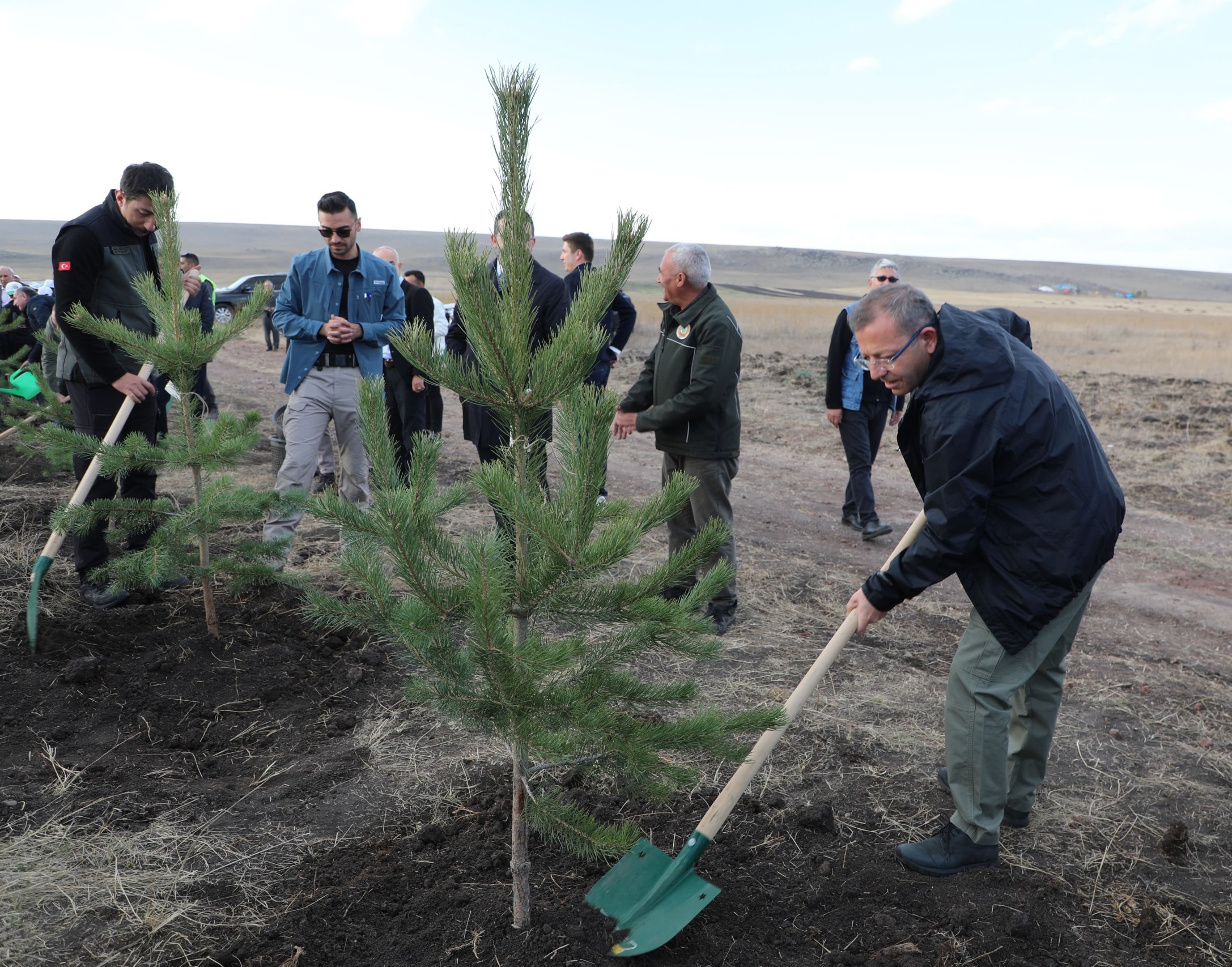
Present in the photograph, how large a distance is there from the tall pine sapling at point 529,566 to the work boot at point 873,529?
16.0 feet

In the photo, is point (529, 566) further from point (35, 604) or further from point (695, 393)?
point (35, 604)

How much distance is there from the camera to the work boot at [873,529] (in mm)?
6793

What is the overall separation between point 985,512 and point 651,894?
1.50 m

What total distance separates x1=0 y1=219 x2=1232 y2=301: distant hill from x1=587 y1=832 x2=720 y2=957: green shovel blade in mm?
95560

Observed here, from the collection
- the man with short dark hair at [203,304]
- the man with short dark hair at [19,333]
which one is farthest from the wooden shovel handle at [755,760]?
the man with short dark hair at [19,333]

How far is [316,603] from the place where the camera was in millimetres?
2143

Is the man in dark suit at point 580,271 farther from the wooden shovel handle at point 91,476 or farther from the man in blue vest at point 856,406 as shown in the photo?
the wooden shovel handle at point 91,476

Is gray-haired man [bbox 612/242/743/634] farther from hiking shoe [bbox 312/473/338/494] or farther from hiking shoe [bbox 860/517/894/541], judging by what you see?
hiking shoe [bbox 312/473/338/494]

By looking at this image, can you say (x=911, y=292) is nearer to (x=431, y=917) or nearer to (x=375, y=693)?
(x=431, y=917)

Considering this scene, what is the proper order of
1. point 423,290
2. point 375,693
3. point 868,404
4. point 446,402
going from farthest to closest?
point 446,402 → point 423,290 → point 868,404 → point 375,693

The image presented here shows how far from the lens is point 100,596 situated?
4375 millimetres

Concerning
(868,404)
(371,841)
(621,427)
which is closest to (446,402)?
(868,404)

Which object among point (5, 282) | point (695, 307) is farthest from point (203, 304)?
point (5, 282)

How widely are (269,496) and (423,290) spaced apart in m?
3.74
